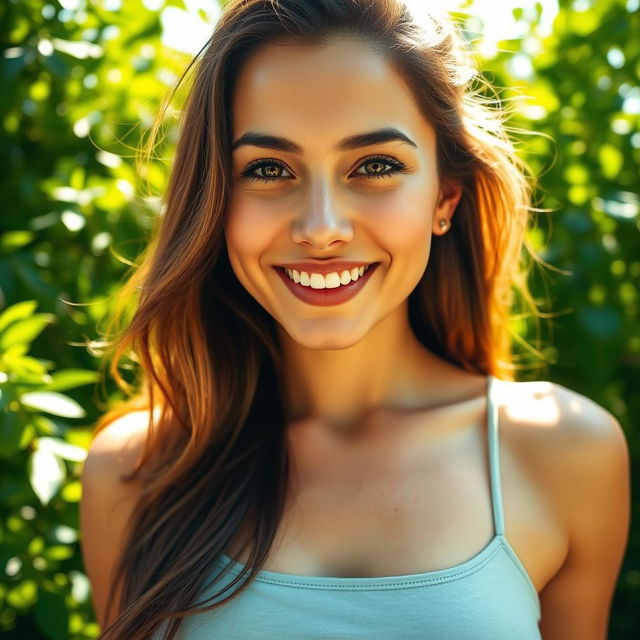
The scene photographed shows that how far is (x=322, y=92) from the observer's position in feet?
6.23

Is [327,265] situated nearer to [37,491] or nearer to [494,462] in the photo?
[494,462]

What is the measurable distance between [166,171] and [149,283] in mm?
522

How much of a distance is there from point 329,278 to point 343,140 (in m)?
0.27

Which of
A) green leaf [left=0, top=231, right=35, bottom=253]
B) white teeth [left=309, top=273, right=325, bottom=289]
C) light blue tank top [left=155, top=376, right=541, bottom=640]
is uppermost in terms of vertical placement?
white teeth [left=309, top=273, right=325, bottom=289]

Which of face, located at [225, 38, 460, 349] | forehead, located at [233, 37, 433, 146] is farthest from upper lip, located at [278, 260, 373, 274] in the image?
forehead, located at [233, 37, 433, 146]

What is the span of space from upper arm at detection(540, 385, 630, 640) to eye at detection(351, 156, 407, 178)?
64 centimetres

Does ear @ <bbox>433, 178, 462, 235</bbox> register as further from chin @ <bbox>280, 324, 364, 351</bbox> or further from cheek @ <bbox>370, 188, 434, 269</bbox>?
chin @ <bbox>280, 324, 364, 351</bbox>

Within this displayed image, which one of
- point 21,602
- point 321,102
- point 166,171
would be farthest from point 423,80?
point 21,602

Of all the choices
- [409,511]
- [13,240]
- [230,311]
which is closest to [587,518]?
[409,511]

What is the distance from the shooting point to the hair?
200 centimetres

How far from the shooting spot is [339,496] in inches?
82.9

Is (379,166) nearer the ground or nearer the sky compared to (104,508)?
nearer the sky

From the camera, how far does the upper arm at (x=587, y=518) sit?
6.82ft

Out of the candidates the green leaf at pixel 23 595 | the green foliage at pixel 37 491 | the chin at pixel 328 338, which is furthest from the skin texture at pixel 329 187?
the green leaf at pixel 23 595
